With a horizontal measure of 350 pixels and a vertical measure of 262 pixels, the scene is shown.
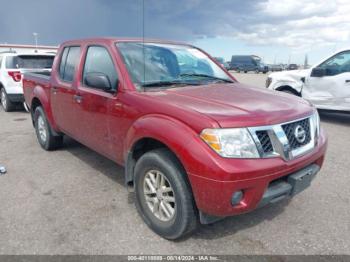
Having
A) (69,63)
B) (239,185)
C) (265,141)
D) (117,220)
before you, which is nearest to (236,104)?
(265,141)

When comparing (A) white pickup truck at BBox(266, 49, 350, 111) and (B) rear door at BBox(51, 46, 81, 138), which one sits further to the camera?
(A) white pickup truck at BBox(266, 49, 350, 111)

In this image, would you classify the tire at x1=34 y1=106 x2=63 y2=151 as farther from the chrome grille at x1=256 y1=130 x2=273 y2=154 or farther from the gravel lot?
the chrome grille at x1=256 y1=130 x2=273 y2=154

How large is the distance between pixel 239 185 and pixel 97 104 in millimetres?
2000

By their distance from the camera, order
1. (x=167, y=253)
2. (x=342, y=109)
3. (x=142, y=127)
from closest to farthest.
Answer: (x=167, y=253), (x=142, y=127), (x=342, y=109)

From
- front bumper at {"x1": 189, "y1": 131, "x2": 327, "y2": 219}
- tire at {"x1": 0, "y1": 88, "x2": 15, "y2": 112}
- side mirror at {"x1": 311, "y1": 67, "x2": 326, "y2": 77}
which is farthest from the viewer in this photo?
tire at {"x1": 0, "y1": 88, "x2": 15, "y2": 112}

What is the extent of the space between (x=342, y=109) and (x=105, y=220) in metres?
6.43

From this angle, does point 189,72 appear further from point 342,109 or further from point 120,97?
point 342,109

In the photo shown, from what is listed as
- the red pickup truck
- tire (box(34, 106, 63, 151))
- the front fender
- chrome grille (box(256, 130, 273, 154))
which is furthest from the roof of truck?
chrome grille (box(256, 130, 273, 154))

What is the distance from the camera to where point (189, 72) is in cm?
365

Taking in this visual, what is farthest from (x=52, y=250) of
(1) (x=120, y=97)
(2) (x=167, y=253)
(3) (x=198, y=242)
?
(1) (x=120, y=97)

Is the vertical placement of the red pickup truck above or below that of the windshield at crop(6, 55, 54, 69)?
below

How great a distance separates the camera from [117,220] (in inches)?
121

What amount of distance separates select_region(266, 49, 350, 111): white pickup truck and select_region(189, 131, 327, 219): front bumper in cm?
558

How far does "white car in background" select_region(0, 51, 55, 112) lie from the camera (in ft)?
28.8
